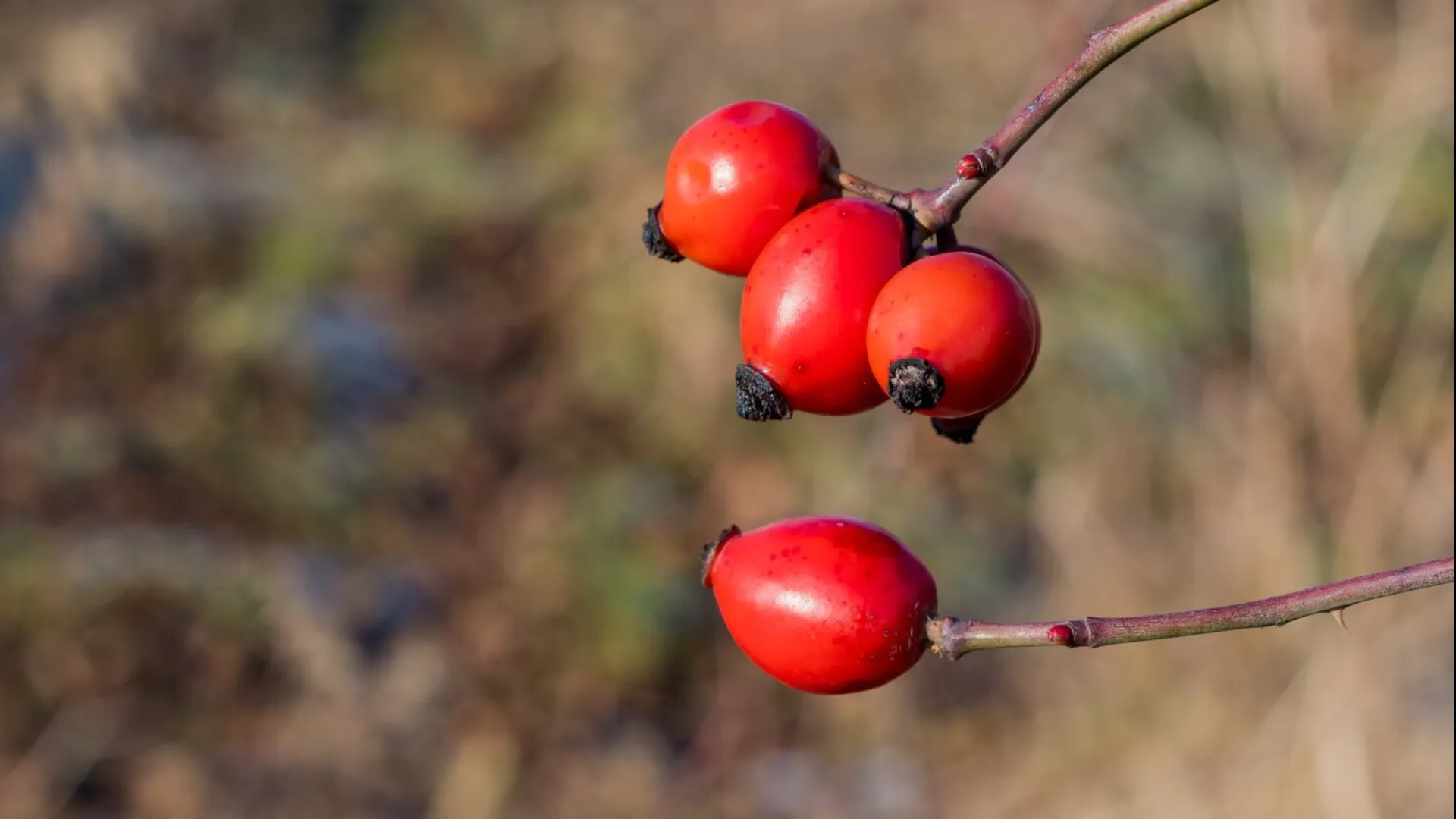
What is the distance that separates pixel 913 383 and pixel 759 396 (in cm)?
16

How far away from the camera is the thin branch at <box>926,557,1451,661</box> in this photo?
1.03 meters

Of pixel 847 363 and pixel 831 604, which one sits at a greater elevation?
pixel 847 363

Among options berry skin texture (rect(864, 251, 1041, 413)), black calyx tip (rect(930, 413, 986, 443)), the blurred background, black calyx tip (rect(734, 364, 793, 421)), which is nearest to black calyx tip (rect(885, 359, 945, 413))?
berry skin texture (rect(864, 251, 1041, 413))

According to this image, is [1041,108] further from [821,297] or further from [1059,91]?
[821,297]

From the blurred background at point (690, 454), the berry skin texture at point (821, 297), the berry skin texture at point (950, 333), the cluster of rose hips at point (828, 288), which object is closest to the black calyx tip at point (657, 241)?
the cluster of rose hips at point (828, 288)

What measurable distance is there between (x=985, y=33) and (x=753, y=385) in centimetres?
657

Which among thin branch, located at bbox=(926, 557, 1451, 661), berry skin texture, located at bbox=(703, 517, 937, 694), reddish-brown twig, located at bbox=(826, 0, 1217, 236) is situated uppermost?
reddish-brown twig, located at bbox=(826, 0, 1217, 236)

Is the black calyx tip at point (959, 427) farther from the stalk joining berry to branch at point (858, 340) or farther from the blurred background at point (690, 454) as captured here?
the blurred background at point (690, 454)

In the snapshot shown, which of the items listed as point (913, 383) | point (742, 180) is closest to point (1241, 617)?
point (913, 383)

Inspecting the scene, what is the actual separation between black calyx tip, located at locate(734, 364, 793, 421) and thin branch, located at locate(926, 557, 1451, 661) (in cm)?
28

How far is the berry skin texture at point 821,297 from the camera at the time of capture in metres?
1.18

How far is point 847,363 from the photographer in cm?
121

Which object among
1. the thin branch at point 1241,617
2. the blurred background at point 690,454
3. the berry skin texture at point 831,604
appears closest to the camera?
the thin branch at point 1241,617

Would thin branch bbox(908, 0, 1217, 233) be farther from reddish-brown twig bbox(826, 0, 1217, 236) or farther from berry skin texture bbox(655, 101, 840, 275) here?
berry skin texture bbox(655, 101, 840, 275)
